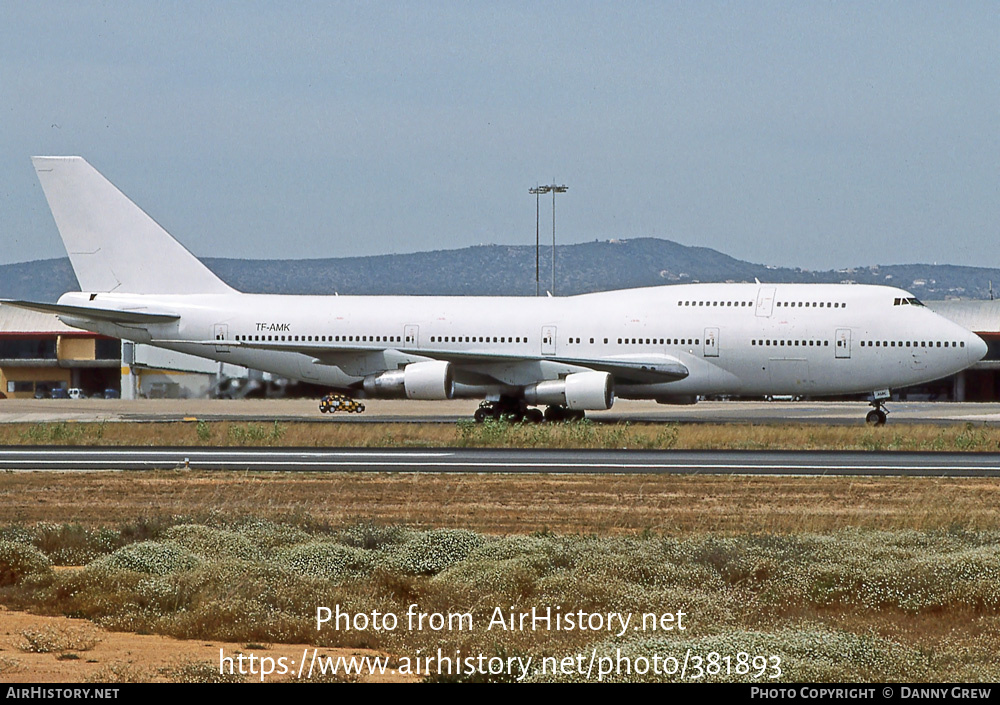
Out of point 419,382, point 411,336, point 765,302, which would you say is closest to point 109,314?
point 411,336

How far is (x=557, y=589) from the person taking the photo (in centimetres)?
1353

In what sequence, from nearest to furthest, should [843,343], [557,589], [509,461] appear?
[557,589] < [509,461] < [843,343]

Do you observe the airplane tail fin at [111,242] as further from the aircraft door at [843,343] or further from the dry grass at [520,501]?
the aircraft door at [843,343]

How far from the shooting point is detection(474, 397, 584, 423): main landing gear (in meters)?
41.9

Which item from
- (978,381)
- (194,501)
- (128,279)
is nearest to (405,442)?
(194,501)

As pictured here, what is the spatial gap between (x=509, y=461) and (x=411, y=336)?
1464 centimetres

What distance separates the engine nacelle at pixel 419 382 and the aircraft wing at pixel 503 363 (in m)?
0.77

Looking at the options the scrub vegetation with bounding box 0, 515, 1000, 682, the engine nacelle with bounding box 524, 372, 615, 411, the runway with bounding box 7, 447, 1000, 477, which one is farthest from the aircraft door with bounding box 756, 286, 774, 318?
the scrub vegetation with bounding box 0, 515, 1000, 682

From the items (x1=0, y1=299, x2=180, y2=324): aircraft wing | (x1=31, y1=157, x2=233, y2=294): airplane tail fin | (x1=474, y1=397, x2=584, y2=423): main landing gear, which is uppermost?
(x1=31, y1=157, x2=233, y2=294): airplane tail fin

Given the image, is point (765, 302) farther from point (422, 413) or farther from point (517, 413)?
point (422, 413)

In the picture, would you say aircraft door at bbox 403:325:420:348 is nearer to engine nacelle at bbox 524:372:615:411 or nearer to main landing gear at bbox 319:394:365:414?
engine nacelle at bbox 524:372:615:411

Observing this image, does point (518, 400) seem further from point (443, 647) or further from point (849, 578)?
point (443, 647)

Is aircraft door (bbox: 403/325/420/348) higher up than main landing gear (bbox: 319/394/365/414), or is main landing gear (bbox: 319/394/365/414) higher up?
aircraft door (bbox: 403/325/420/348)

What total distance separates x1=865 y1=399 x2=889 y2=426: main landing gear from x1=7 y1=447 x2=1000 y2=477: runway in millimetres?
10316
